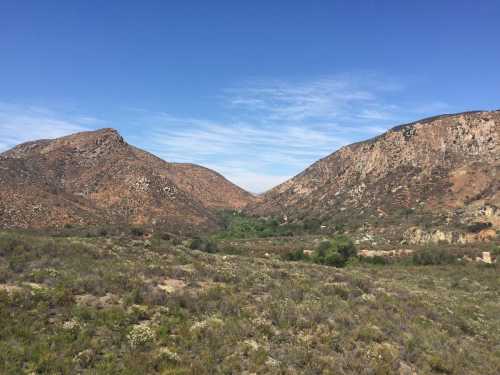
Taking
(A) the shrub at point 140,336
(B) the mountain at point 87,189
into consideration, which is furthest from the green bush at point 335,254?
(B) the mountain at point 87,189

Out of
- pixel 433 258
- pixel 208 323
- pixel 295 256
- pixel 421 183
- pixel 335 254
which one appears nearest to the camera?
pixel 208 323

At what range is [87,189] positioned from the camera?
78938 mm

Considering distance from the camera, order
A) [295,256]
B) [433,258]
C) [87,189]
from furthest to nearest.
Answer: [87,189]
[295,256]
[433,258]

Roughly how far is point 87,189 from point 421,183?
7571 cm

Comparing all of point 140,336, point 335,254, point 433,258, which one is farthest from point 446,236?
point 140,336

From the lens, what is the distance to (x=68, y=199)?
6694 cm

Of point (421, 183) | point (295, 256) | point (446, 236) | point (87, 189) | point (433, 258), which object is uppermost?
point (421, 183)

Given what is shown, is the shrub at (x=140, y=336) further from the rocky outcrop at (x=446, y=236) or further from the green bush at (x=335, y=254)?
the rocky outcrop at (x=446, y=236)

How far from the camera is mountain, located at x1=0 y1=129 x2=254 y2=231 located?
190ft

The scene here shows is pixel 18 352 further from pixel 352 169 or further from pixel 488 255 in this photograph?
pixel 352 169

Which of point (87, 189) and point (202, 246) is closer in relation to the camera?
point (202, 246)

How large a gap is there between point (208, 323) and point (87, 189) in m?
75.8

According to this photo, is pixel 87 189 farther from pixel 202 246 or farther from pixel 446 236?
pixel 446 236

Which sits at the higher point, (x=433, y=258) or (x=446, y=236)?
(x=446, y=236)
